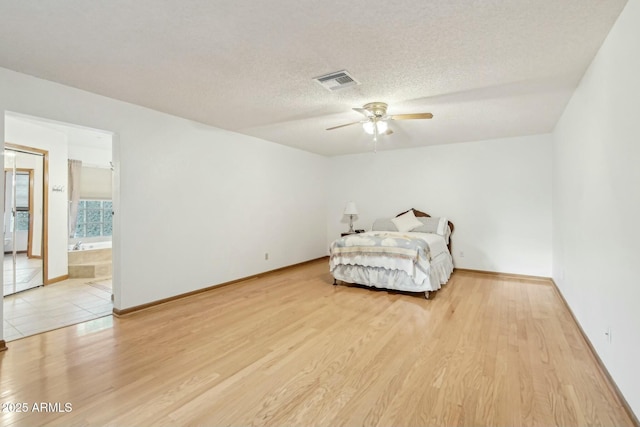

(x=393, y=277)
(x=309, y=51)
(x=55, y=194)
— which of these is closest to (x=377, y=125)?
(x=309, y=51)

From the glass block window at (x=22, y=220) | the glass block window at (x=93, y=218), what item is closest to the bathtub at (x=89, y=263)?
the glass block window at (x=22, y=220)

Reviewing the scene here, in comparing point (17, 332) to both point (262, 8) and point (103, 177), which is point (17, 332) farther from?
point (103, 177)

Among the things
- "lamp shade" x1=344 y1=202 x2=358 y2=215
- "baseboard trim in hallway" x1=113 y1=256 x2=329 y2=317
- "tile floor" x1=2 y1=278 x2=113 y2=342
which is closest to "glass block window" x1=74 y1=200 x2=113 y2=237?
"tile floor" x1=2 y1=278 x2=113 y2=342

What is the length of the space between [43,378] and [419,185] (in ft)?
19.3

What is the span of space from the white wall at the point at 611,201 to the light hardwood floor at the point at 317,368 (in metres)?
0.35

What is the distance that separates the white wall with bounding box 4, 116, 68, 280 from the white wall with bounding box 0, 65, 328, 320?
2.34 m

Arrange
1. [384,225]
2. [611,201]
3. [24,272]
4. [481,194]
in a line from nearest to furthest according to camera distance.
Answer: [611,201]
[24,272]
[481,194]
[384,225]

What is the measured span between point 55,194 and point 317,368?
17.6 ft

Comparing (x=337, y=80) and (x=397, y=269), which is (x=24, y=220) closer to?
(x=337, y=80)

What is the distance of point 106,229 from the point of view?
7.43 meters

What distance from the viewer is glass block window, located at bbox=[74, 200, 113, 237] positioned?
7.04m

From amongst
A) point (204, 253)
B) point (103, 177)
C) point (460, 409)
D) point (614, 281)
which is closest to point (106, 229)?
point (103, 177)

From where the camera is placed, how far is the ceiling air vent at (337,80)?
107 inches

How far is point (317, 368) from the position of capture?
232 centimetres
